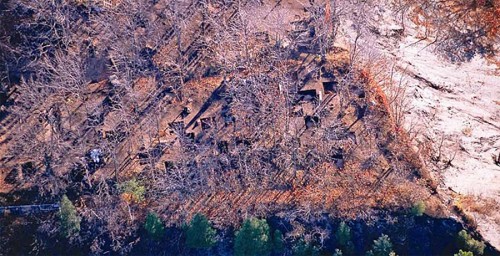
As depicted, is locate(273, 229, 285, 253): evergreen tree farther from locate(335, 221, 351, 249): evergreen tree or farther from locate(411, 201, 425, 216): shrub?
locate(411, 201, 425, 216): shrub

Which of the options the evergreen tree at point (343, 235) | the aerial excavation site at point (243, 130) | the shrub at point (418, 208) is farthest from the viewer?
the aerial excavation site at point (243, 130)

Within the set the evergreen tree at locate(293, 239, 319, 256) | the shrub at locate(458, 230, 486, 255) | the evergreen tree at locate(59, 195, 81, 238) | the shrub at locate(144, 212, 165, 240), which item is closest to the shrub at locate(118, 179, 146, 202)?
the shrub at locate(144, 212, 165, 240)

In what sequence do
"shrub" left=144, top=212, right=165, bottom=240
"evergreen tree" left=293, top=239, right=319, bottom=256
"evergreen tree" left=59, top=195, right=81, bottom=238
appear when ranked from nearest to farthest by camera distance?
"evergreen tree" left=59, top=195, right=81, bottom=238 → "evergreen tree" left=293, top=239, right=319, bottom=256 → "shrub" left=144, top=212, right=165, bottom=240

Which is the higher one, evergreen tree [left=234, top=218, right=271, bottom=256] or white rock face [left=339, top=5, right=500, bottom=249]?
white rock face [left=339, top=5, right=500, bottom=249]

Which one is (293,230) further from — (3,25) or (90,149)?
(3,25)

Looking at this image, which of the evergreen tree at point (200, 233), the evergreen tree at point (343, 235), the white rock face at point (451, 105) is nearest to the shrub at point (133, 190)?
the evergreen tree at point (200, 233)

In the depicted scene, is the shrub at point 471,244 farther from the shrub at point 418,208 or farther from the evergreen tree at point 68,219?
the evergreen tree at point 68,219

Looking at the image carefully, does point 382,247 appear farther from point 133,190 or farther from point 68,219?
point 68,219
